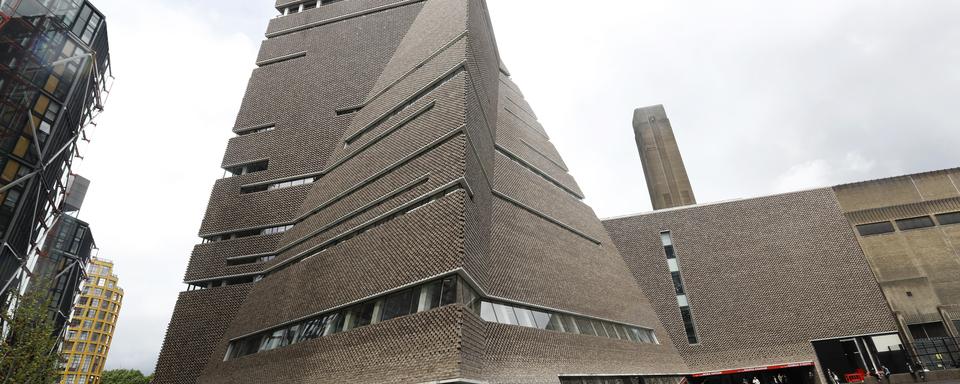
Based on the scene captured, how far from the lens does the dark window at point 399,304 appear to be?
574 inches

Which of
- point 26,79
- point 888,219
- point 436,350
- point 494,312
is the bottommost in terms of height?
point 436,350

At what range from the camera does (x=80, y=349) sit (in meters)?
75.6

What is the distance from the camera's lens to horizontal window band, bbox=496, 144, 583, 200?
24672 mm

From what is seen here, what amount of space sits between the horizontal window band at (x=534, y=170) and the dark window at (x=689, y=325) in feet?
33.2

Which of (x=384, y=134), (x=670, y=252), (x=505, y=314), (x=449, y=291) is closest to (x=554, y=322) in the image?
(x=505, y=314)

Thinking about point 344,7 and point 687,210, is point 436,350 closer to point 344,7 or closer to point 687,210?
point 687,210

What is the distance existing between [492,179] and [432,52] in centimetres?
915

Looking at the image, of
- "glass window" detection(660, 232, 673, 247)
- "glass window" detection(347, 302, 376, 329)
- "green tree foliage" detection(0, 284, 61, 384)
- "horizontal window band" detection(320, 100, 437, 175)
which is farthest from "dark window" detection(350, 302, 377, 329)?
"glass window" detection(660, 232, 673, 247)

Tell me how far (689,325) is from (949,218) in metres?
21.1

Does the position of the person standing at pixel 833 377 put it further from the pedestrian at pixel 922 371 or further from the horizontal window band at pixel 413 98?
the horizontal window band at pixel 413 98

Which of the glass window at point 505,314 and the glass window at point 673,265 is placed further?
the glass window at point 673,265

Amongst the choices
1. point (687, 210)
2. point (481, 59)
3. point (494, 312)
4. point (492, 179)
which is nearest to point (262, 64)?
point (481, 59)

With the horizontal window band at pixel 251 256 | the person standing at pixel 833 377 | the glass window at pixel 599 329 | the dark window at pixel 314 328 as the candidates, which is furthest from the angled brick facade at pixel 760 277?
the horizontal window band at pixel 251 256

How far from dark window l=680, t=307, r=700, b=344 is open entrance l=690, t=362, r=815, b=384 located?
2.10 meters
